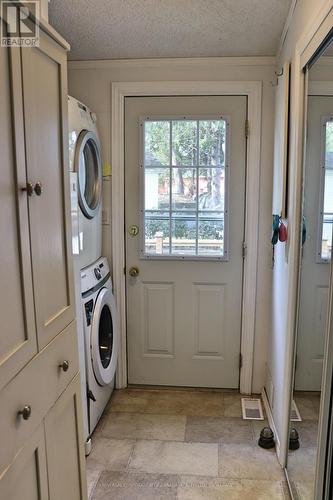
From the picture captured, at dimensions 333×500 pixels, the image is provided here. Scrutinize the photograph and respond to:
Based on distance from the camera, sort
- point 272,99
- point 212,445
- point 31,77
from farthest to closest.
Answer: point 272,99 → point 212,445 → point 31,77

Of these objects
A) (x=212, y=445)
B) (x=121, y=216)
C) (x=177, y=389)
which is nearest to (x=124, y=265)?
(x=121, y=216)

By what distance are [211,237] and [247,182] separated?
1.43 feet

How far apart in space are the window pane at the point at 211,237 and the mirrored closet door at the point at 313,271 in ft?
3.26

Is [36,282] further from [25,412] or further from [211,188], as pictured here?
[211,188]

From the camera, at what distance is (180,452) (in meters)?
2.31

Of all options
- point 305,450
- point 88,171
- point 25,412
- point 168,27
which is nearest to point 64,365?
point 25,412

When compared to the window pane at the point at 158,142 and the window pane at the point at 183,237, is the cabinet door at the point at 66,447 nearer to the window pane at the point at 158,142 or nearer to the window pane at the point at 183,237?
the window pane at the point at 183,237

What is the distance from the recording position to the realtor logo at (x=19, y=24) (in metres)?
0.94

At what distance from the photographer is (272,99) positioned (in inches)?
105

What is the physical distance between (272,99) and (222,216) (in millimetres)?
815

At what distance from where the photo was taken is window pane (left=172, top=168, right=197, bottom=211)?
277cm

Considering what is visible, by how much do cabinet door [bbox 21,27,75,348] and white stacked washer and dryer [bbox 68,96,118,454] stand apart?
1.98 ft

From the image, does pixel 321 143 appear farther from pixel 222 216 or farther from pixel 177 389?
pixel 177 389

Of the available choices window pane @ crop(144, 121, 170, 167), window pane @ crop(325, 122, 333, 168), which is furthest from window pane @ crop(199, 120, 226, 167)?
window pane @ crop(325, 122, 333, 168)
